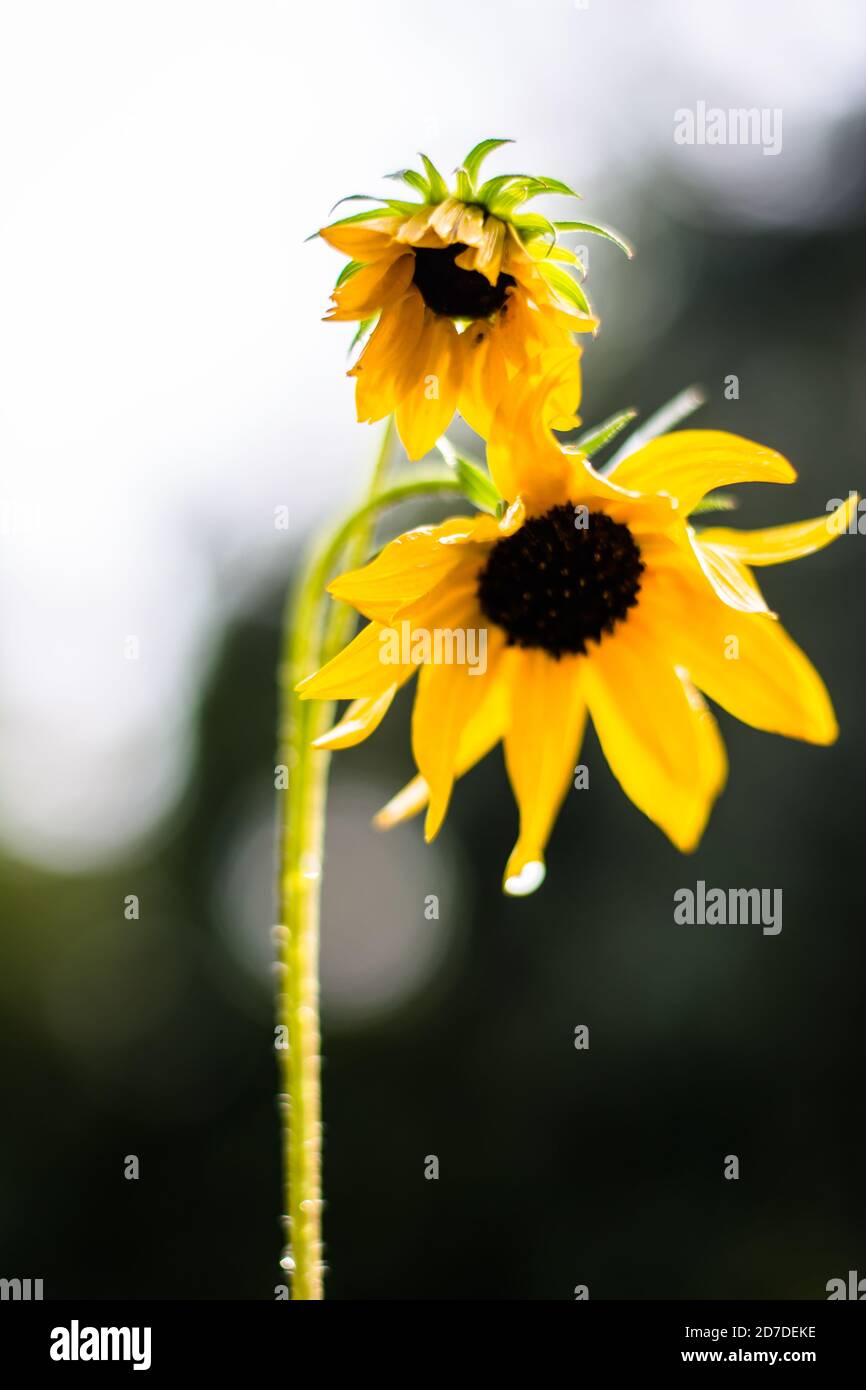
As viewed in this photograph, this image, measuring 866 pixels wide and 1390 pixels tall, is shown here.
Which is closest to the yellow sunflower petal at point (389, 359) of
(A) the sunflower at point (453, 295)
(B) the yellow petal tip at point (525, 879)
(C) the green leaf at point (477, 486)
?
(A) the sunflower at point (453, 295)

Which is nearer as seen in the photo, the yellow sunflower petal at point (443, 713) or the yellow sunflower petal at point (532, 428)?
the yellow sunflower petal at point (532, 428)

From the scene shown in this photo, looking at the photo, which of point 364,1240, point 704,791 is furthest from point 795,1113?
point 704,791

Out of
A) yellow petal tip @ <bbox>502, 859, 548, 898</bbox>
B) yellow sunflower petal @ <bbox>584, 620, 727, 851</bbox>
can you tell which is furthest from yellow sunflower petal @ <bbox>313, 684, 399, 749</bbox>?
yellow sunflower petal @ <bbox>584, 620, 727, 851</bbox>

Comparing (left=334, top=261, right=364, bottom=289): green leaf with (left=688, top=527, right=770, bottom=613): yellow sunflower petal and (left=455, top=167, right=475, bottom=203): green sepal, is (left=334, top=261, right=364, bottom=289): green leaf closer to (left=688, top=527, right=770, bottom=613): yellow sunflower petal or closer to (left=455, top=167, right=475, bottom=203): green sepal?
(left=455, top=167, right=475, bottom=203): green sepal

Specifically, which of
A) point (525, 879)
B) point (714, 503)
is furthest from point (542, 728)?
point (714, 503)

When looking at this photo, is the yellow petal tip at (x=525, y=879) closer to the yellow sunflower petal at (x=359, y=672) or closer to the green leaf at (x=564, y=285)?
the yellow sunflower petal at (x=359, y=672)

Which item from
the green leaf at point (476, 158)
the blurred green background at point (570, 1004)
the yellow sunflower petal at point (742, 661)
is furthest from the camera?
the blurred green background at point (570, 1004)

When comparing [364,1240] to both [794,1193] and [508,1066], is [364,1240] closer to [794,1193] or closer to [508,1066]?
[508,1066]
